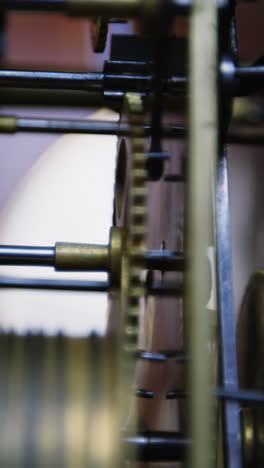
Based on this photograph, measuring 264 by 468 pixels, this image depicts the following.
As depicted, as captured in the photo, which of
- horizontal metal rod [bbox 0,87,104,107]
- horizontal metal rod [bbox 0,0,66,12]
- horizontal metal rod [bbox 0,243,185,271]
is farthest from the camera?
horizontal metal rod [bbox 0,87,104,107]

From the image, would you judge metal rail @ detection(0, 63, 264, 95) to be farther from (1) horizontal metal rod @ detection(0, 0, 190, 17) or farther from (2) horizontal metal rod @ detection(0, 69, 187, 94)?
(1) horizontal metal rod @ detection(0, 0, 190, 17)

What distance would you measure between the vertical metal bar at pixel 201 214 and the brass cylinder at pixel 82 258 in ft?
0.85

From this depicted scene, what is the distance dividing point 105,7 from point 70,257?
292 mm

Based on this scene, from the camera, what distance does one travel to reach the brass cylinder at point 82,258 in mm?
789

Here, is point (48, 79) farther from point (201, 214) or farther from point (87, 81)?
point (201, 214)

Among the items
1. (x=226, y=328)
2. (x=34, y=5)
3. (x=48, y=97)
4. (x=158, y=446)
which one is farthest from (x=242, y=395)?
(x=48, y=97)

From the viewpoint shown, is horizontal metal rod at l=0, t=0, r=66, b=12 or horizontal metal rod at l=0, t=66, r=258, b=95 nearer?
horizontal metal rod at l=0, t=0, r=66, b=12

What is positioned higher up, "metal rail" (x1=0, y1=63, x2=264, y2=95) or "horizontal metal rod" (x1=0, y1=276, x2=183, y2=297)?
"metal rail" (x1=0, y1=63, x2=264, y2=95)

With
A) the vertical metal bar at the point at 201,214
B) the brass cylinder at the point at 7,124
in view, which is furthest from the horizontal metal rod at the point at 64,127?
the vertical metal bar at the point at 201,214

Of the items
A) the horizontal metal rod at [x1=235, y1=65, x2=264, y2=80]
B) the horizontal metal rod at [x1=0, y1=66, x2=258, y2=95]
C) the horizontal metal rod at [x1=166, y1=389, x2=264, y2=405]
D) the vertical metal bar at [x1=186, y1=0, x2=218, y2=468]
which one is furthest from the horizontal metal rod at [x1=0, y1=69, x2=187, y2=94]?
the horizontal metal rod at [x1=166, y1=389, x2=264, y2=405]

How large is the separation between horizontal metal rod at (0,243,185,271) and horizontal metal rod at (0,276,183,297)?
72 millimetres

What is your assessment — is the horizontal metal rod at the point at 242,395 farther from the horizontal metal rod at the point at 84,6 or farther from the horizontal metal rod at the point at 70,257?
the horizontal metal rod at the point at 84,6

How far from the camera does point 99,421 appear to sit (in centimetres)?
131

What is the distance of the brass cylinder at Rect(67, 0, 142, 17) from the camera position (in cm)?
59
